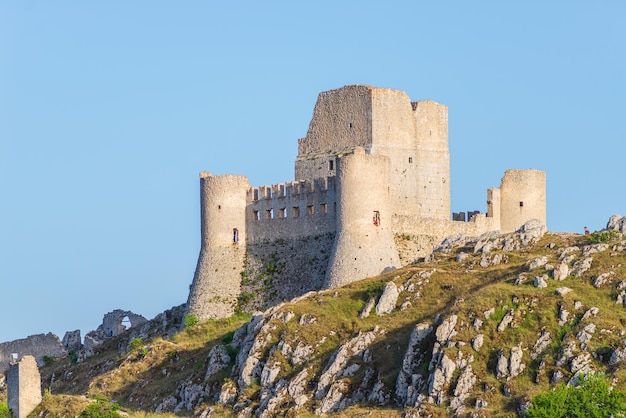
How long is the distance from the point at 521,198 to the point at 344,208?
39.1 feet

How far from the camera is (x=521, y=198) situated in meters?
87.9

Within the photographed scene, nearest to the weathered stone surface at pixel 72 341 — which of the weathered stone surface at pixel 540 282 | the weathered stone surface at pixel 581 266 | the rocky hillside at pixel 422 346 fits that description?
the rocky hillside at pixel 422 346

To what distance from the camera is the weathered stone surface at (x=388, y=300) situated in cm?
7125

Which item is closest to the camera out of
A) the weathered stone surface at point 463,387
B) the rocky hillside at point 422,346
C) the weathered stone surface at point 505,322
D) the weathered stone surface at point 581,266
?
the weathered stone surface at point 463,387

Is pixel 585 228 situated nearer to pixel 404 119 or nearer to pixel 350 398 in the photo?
pixel 404 119

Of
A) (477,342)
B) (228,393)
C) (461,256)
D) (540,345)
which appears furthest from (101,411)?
(461,256)

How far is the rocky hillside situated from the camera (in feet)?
206

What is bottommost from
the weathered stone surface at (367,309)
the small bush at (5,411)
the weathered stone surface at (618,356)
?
the small bush at (5,411)

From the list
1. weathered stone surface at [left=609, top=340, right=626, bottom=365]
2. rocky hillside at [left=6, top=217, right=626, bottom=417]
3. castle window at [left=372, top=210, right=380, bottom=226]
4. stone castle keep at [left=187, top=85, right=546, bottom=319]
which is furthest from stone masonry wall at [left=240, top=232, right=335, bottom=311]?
weathered stone surface at [left=609, top=340, right=626, bottom=365]

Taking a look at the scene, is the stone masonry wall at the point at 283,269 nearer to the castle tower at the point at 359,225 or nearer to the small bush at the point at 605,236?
the castle tower at the point at 359,225

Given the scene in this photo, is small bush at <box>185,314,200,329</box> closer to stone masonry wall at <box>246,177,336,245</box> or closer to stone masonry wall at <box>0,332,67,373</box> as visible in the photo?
stone masonry wall at <box>246,177,336,245</box>

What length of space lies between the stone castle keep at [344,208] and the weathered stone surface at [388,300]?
23.9 ft

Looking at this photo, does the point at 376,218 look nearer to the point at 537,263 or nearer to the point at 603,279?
the point at 537,263

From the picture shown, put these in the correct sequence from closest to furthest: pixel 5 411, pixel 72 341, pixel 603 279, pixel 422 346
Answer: pixel 422 346
pixel 603 279
pixel 5 411
pixel 72 341
